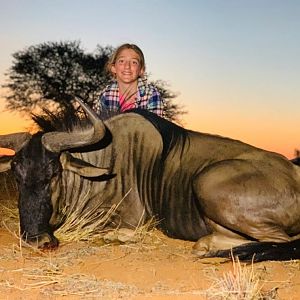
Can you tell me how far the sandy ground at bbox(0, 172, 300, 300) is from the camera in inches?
109

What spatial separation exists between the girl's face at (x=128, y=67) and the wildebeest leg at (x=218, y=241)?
195cm

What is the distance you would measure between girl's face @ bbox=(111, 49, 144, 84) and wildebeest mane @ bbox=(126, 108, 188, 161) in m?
0.97

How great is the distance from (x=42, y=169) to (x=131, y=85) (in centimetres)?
180

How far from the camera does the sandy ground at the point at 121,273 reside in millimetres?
2781

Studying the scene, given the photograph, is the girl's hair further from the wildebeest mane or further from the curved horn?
the curved horn

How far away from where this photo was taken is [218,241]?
3967 mm

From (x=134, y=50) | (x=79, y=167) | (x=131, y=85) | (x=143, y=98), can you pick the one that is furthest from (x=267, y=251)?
(x=134, y=50)

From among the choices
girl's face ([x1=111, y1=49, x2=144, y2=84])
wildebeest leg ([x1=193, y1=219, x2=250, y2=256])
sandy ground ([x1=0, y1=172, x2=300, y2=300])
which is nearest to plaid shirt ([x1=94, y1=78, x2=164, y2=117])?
girl's face ([x1=111, y1=49, x2=144, y2=84])

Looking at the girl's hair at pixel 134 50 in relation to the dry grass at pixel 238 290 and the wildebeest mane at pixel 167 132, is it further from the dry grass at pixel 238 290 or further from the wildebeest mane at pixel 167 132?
the dry grass at pixel 238 290

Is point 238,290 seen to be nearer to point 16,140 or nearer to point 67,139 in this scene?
point 67,139

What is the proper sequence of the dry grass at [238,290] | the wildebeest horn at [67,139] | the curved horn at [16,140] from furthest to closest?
the curved horn at [16,140] → the wildebeest horn at [67,139] → the dry grass at [238,290]

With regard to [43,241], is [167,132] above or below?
above

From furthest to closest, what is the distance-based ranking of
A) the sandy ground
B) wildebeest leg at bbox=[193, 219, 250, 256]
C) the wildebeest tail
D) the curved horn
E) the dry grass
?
the curved horn < wildebeest leg at bbox=[193, 219, 250, 256] < the wildebeest tail < the sandy ground < the dry grass

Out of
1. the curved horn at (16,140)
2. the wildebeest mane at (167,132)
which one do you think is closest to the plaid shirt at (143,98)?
the wildebeest mane at (167,132)
